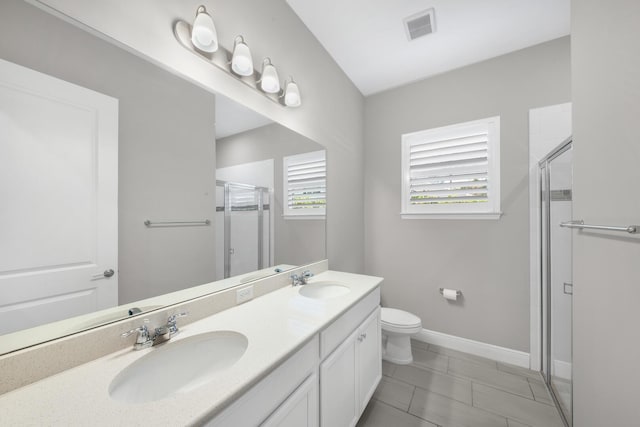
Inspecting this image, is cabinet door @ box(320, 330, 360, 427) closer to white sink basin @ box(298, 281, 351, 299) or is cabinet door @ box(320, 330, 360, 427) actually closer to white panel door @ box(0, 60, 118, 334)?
white sink basin @ box(298, 281, 351, 299)

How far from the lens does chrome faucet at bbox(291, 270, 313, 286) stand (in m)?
1.69

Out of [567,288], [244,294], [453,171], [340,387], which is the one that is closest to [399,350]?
[340,387]

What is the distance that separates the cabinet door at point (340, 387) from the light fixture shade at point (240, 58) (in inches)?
61.4

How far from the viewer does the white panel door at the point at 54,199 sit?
2.17ft

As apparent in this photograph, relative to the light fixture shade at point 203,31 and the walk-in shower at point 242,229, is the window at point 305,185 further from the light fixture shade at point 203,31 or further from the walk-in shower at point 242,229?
the light fixture shade at point 203,31

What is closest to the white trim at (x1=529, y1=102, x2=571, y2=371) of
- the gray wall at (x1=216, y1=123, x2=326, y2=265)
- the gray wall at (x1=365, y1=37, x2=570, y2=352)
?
the gray wall at (x1=365, y1=37, x2=570, y2=352)

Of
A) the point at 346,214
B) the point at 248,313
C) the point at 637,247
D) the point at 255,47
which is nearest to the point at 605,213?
the point at 637,247

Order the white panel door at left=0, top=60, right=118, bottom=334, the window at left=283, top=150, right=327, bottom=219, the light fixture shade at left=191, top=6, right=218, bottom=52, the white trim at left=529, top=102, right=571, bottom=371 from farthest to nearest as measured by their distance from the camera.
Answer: the white trim at left=529, top=102, right=571, bottom=371, the window at left=283, top=150, right=327, bottom=219, the light fixture shade at left=191, top=6, right=218, bottom=52, the white panel door at left=0, top=60, right=118, bottom=334

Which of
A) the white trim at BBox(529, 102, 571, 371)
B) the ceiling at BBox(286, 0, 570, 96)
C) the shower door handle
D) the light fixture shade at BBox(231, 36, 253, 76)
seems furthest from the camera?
the white trim at BBox(529, 102, 571, 371)

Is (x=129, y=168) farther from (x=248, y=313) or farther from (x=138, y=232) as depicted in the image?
(x=248, y=313)

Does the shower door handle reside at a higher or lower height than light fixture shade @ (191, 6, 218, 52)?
lower

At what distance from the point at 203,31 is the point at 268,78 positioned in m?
0.43

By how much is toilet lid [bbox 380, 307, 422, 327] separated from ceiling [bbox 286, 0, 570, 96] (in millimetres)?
2445

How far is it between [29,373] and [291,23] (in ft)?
7.42
